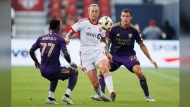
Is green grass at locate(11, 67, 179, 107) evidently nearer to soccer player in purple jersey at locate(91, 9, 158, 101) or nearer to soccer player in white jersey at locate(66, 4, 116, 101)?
soccer player in purple jersey at locate(91, 9, 158, 101)

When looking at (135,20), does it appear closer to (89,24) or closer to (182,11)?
(89,24)

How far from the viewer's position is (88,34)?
31.7ft

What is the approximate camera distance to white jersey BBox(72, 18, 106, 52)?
9.65m

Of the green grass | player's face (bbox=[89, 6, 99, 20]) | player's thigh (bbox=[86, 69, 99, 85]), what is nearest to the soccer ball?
player's face (bbox=[89, 6, 99, 20])

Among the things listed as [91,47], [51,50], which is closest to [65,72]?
[51,50]

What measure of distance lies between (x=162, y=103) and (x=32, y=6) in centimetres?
2115

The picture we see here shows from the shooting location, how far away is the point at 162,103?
962 centimetres

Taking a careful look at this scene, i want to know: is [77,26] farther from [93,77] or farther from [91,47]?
[93,77]

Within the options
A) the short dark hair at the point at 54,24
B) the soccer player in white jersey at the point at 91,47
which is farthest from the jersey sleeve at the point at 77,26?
the short dark hair at the point at 54,24

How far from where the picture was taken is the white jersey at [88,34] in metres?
9.65

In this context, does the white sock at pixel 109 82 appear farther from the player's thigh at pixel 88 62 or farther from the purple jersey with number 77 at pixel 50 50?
the purple jersey with number 77 at pixel 50 50

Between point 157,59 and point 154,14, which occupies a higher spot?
point 154,14

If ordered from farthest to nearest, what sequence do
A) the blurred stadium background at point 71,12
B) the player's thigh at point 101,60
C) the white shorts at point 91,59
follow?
1. the blurred stadium background at point 71,12
2. the white shorts at point 91,59
3. the player's thigh at point 101,60

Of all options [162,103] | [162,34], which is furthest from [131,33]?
[162,34]
